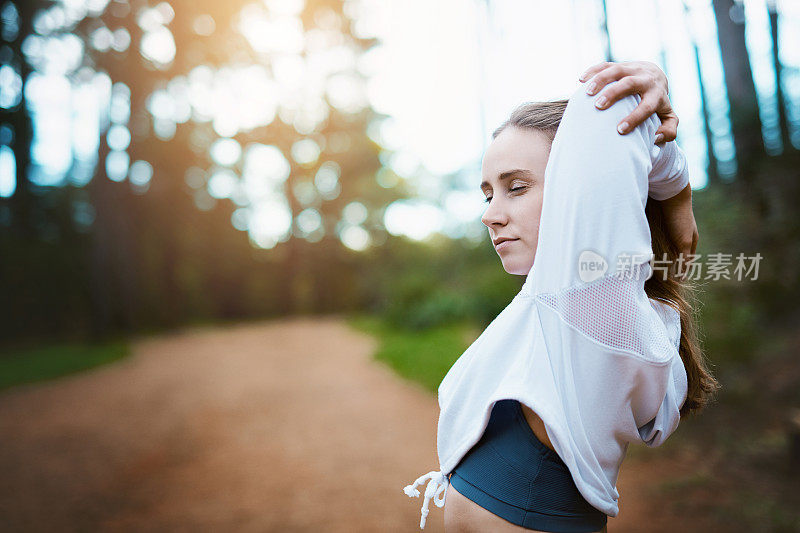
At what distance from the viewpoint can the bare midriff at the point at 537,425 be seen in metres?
0.88

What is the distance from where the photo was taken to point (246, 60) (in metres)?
16.3

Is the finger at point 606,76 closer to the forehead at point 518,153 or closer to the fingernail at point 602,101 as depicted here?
the fingernail at point 602,101

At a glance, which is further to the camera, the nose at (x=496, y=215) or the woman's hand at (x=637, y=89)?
the nose at (x=496, y=215)

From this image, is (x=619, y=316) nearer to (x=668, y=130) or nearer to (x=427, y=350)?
(x=668, y=130)

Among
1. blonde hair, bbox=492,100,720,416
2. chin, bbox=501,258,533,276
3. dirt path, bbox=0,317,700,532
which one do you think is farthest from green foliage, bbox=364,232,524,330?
chin, bbox=501,258,533,276

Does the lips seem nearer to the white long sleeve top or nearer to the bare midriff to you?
the white long sleeve top

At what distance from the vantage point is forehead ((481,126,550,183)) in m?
0.96

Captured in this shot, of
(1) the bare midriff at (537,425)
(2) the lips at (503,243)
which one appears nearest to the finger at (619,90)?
(2) the lips at (503,243)

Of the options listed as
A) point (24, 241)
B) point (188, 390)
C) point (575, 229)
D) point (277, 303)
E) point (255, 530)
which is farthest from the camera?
point (277, 303)

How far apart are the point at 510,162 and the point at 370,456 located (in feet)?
15.6

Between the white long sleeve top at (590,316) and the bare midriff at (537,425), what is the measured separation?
5 centimetres

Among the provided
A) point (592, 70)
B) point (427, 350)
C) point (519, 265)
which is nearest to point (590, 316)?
point (519, 265)

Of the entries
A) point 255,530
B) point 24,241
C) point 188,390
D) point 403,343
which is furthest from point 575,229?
point 24,241

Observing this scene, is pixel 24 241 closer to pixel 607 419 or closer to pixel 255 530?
pixel 255 530
